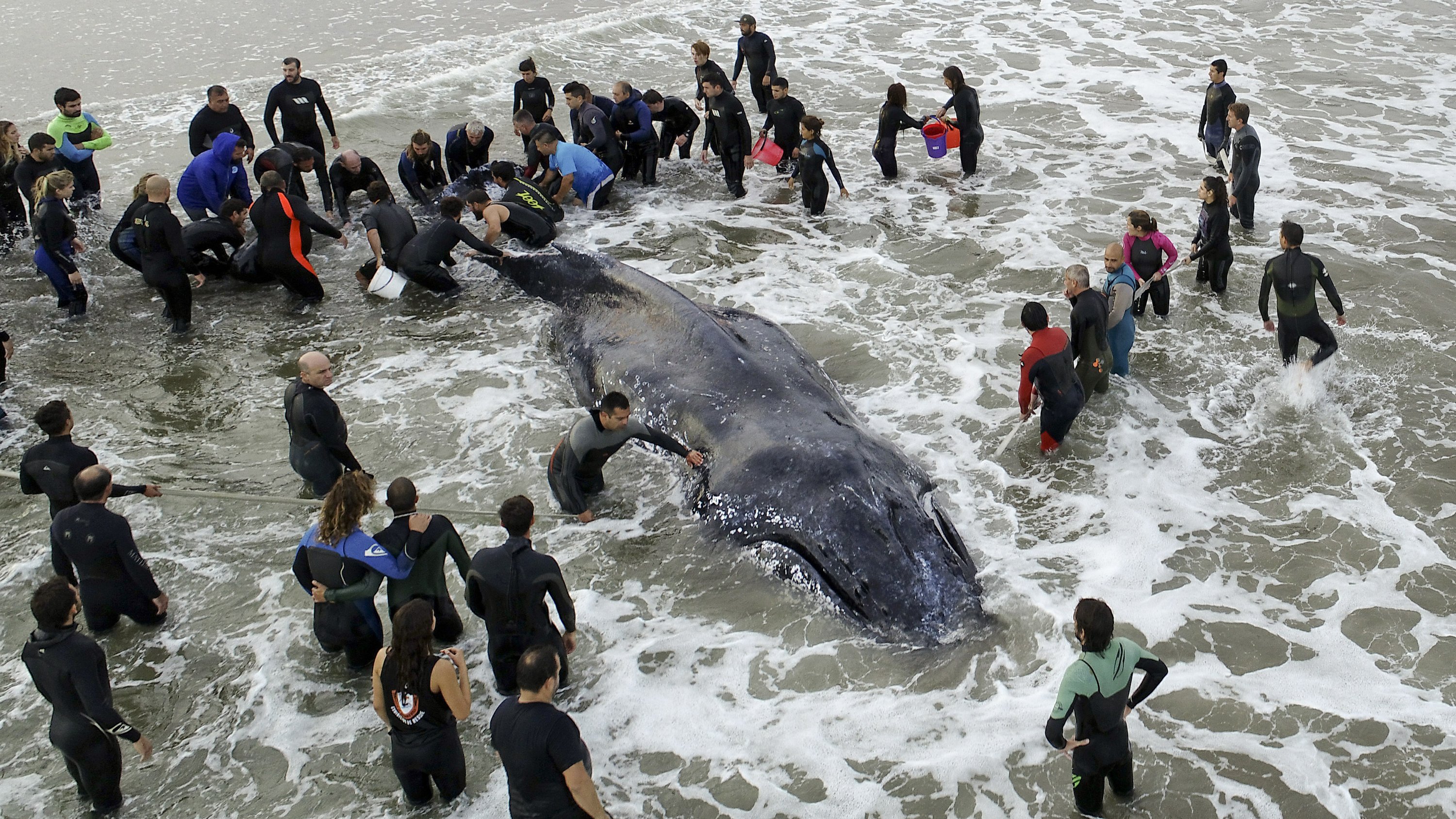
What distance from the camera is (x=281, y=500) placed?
800 cm

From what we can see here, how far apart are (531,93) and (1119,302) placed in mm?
9760

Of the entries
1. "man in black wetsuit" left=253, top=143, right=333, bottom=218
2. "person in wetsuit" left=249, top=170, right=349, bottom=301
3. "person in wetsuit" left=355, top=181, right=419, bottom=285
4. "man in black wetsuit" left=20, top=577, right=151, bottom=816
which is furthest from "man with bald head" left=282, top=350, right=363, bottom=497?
"man in black wetsuit" left=253, top=143, right=333, bottom=218

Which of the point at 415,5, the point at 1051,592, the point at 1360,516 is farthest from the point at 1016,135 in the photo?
the point at 415,5

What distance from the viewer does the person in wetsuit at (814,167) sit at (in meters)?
13.8

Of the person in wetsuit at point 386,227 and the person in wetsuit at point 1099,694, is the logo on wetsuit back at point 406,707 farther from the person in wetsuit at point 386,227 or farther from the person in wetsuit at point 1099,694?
the person in wetsuit at point 386,227

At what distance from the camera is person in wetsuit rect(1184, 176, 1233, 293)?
36.0 feet

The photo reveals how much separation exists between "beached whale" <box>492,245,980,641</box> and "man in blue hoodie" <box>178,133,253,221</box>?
219 inches

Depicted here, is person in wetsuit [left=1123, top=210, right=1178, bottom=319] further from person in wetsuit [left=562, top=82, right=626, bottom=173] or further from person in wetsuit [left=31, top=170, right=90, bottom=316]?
person in wetsuit [left=31, top=170, right=90, bottom=316]

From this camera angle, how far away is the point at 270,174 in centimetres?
1180

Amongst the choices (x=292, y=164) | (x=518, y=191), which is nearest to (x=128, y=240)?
(x=292, y=164)

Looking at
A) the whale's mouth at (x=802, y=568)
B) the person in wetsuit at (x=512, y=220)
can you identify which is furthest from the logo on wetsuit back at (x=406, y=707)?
the person in wetsuit at (x=512, y=220)

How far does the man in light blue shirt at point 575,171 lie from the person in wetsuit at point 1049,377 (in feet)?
25.2

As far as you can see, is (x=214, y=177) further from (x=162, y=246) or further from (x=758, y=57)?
(x=758, y=57)

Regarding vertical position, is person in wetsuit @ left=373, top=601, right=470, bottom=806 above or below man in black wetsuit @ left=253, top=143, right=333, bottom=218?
below
